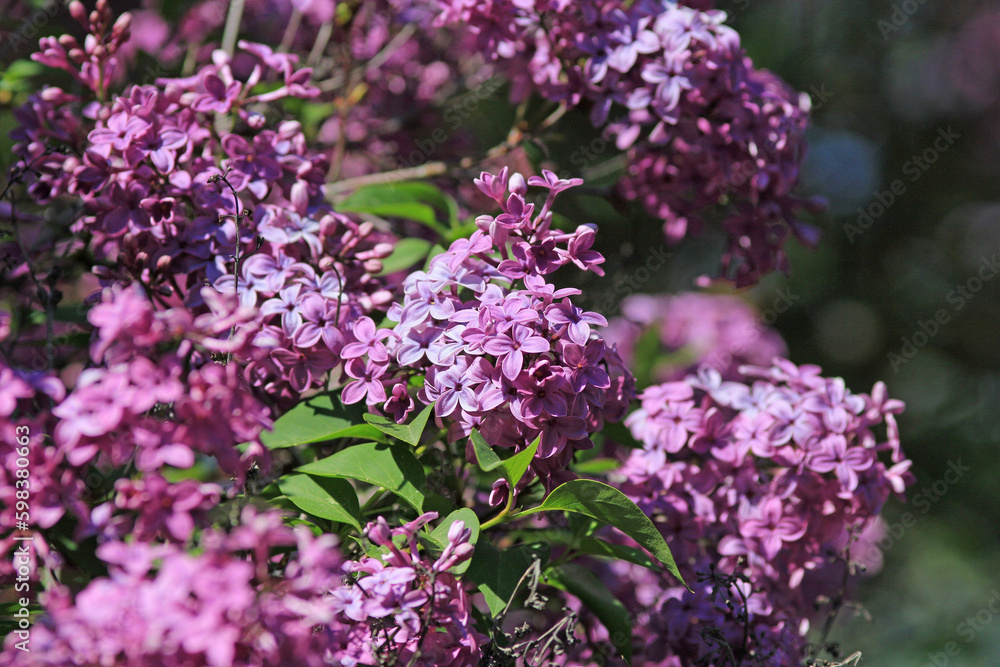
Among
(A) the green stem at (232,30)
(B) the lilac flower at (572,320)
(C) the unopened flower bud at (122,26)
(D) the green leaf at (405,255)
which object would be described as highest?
(B) the lilac flower at (572,320)

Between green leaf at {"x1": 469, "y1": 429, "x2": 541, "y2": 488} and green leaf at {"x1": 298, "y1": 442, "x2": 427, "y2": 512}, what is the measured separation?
0.11 meters

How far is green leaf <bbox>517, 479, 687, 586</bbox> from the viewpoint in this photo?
924 mm

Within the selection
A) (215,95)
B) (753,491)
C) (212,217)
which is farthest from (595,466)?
(215,95)

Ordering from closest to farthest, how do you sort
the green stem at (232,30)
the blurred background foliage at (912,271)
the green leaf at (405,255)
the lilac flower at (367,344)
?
the lilac flower at (367,344) → the green leaf at (405,255) → the green stem at (232,30) → the blurred background foliage at (912,271)

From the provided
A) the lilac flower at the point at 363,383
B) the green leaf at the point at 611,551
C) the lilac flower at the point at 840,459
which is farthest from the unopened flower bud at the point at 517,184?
the lilac flower at the point at 840,459

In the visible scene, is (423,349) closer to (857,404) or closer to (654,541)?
(654,541)

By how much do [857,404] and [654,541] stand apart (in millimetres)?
538

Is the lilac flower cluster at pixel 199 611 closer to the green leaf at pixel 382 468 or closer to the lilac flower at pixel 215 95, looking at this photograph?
the green leaf at pixel 382 468

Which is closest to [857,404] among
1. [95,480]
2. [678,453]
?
[678,453]

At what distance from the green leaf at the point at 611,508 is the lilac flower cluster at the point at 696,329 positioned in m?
1.46

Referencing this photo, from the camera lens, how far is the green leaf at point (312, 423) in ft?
3.26

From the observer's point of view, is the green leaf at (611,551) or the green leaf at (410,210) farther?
the green leaf at (410,210)

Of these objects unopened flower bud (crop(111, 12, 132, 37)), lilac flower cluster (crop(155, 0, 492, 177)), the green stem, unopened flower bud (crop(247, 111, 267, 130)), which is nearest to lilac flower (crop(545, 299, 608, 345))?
unopened flower bud (crop(247, 111, 267, 130))

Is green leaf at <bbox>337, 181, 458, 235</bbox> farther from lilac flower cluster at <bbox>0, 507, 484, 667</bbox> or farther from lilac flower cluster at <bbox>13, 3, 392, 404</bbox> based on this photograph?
lilac flower cluster at <bbox>0, 507, 484, 667</bbox>
